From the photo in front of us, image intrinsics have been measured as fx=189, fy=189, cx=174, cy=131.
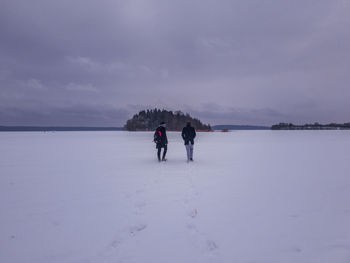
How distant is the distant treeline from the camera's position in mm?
131000

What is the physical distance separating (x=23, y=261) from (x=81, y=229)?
99 centimetres

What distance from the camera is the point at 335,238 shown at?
3.47 metres

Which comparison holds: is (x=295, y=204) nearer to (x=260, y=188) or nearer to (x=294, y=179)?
(x=260, y=188)

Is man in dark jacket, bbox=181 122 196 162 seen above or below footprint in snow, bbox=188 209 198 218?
above

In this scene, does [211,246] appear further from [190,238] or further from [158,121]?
[158,121]

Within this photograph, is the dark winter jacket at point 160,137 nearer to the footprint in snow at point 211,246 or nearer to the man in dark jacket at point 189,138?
the man in dark jacket at point 189,138

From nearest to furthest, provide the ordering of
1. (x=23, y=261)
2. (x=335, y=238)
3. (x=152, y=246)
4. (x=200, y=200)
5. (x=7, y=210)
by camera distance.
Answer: (x=23, y=261) < (x=152, y=246) < (x=335, y=238) < (x=7, y=210) < (x=200, y=200)

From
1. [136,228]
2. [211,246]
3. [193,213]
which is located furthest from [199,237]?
[136,228]

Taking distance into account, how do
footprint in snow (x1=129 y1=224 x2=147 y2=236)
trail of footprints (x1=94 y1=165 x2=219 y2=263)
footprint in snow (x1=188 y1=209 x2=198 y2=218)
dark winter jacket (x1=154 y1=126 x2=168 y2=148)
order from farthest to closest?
1. dark winter jacket (x1=154 y1=126 x2=168 y2=148)
2. footprint in snow (x1=188 y1=209 x2=198 y2=218)
3. footprint in snow (x1=129 y1=224 x2=147 y2=236)
4. trail of footprints (x1=94 y1=165 x2=219 y2=263)

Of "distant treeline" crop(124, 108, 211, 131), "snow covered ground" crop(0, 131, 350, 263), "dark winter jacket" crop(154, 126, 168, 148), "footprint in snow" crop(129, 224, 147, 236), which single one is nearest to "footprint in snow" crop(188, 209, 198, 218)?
"snow covered ground" crop(0, 131, 350, 263)

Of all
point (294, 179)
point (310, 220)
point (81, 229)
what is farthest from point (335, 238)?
point (81, 229)

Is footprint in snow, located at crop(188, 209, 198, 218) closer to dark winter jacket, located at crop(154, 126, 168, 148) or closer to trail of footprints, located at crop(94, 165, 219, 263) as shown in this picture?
trail of footprints, located at crop(94, 165, 219, 263)

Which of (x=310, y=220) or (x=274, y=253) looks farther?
(x=310, y=220)

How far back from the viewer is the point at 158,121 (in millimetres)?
132250
